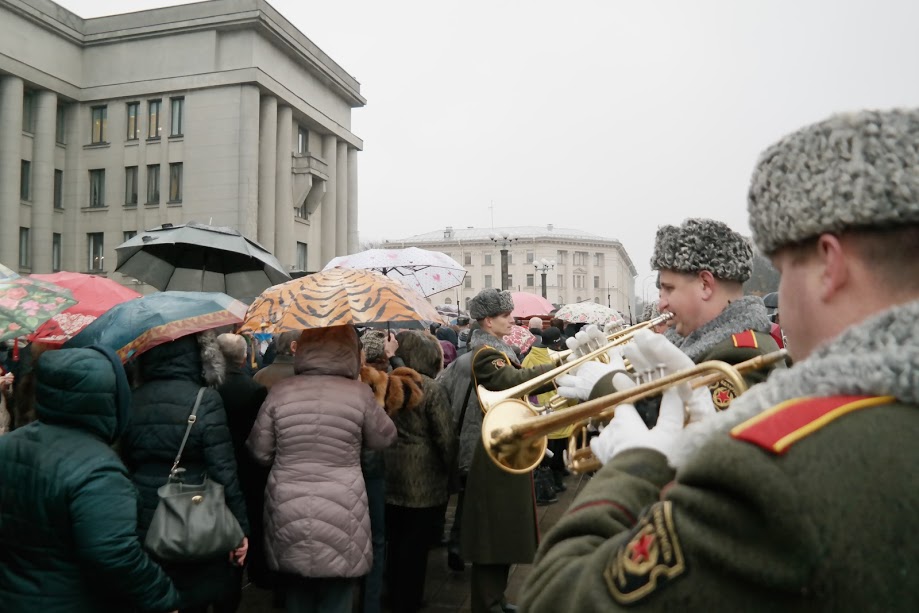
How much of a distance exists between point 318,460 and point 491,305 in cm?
219

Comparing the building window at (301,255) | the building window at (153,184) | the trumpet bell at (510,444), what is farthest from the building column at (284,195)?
the trumpet bell at (510,444)

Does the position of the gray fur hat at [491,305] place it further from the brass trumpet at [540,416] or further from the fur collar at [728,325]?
the brass trumpet at [540,416]

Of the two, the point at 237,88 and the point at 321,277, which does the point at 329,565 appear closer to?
the point at 321,277

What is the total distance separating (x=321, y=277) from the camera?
13.5ft

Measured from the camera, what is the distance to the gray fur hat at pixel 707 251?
2799 millimetres

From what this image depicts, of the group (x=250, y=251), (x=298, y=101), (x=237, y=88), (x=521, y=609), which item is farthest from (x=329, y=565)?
(x=298, y=101)

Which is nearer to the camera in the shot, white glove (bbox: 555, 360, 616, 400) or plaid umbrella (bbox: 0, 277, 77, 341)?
white glove (bbox: 555, 360, 616, 400)

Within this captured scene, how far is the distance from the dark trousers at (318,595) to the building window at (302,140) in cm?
3952

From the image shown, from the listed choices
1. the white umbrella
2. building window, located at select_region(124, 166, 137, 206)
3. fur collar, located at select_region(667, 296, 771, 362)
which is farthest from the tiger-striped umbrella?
building window, located at select_region(124, 166, 137, 206)

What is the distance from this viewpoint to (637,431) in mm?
1537

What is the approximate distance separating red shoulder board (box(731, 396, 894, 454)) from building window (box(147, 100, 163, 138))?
40.6 m

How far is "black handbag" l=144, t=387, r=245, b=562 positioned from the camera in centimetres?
321

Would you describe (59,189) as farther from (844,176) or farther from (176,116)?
(844,176)

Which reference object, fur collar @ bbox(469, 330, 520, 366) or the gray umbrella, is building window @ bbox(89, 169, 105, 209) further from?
fur collar @ bbox(469, 330, 520, 366)
